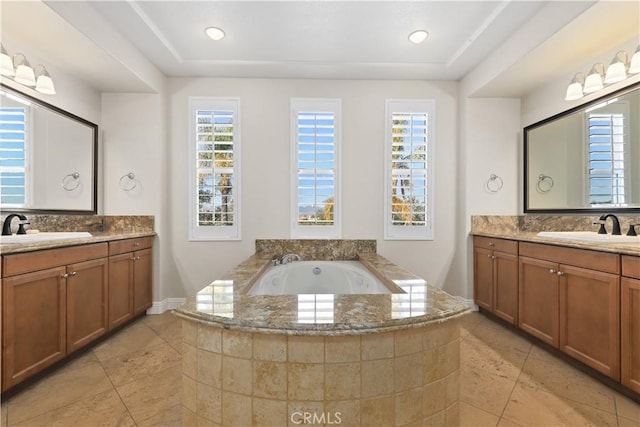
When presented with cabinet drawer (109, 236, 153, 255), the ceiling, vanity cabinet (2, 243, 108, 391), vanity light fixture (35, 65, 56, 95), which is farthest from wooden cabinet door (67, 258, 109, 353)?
the ceiling

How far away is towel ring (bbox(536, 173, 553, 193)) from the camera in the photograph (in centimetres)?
296

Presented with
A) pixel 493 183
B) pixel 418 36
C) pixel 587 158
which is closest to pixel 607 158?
pixel 587 158

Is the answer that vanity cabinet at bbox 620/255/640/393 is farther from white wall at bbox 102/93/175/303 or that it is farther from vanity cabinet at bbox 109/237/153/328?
white wall at bbox 102/93/175/303

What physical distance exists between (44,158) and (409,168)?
135 inches

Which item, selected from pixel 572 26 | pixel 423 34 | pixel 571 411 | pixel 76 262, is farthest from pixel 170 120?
pixel 571 411

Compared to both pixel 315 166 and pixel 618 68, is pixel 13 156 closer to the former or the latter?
pixel 315 166

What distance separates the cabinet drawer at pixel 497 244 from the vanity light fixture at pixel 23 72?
12.9 ft

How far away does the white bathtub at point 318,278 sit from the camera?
8.50 feet

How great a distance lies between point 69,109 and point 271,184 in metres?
1.97

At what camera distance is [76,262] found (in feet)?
7.02

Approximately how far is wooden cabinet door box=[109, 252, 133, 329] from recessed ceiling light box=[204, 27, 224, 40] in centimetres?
206

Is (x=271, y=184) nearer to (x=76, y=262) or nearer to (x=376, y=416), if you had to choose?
(x=76, y=262)

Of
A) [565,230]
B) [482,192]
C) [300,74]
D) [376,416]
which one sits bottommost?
[376,416]

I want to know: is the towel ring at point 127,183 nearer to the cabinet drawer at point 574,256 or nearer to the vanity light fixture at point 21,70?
the vanity light fixture at point 21,70
